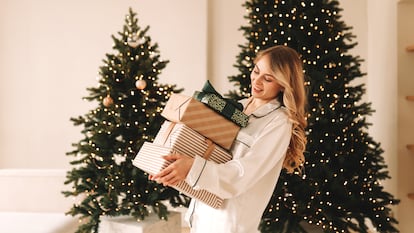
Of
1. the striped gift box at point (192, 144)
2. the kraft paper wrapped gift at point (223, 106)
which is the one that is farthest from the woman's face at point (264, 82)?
the striped gift box at point (192, 144)

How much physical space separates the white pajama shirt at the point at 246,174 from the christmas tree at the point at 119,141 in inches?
54.6

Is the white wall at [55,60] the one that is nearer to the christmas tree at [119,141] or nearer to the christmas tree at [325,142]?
the christmas tree at [119,141]

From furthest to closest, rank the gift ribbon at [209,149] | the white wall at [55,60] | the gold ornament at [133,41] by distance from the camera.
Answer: the white wall at [55,60] → the gold ornament at [133,41] → the gift ribbon at [209,149]

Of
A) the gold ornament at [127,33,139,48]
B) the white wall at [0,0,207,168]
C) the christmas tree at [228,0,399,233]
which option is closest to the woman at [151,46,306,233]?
the christmas tree at [228,0,399,233]

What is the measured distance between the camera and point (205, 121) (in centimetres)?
158

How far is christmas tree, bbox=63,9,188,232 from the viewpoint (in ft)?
9.86

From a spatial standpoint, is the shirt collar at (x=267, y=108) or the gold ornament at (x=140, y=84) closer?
the shirt collar at (x=267, y=108)

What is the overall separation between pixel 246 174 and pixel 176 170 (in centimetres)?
24

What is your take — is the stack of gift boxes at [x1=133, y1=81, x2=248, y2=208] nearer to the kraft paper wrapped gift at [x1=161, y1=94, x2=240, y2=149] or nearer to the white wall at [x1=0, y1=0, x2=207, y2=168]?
the kraft paper wrapped gift at [x1=161, y1=94, x2=240, y2=149]

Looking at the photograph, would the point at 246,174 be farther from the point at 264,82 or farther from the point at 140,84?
the point at 140,84

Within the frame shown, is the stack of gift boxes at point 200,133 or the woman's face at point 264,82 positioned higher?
the woman's face at point 264,82

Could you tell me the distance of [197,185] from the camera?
4.83 ft

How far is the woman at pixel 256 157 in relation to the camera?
1.48m

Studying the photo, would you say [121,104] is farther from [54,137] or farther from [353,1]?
[353,1]
